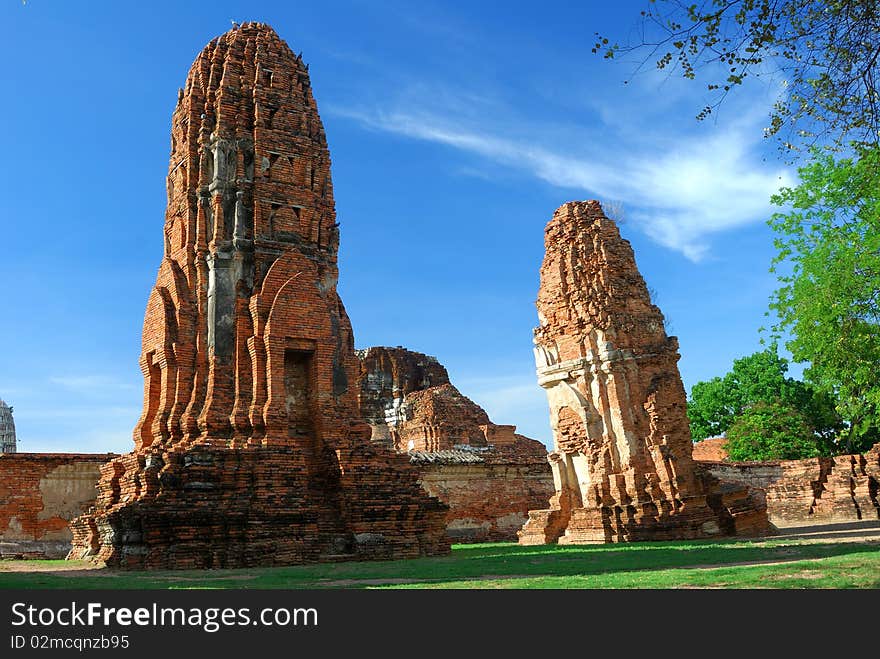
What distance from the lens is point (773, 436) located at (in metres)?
34.3

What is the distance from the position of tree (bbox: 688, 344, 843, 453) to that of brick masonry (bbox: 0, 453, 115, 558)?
2853 centimetres

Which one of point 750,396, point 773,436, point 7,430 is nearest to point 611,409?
point 773,436

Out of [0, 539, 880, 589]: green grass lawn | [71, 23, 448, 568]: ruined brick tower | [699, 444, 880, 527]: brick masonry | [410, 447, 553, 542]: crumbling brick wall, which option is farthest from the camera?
[699, 444, 880, 527]: brick masonry

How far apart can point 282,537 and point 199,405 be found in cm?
298

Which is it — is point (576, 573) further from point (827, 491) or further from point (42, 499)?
point (827, 491)

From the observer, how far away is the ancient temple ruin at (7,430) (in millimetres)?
33781

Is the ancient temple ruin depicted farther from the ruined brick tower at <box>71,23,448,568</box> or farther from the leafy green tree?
the leafy green tree

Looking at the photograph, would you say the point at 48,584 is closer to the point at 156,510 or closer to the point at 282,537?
the point at 156,510

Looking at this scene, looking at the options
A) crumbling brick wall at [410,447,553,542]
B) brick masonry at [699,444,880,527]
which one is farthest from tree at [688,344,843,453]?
crumbling brick wall at [410,447,553,542]

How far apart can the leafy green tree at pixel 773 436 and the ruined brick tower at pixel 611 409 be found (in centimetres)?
1874

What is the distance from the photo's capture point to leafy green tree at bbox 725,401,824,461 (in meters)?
33.9

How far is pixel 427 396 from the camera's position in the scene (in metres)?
30.5

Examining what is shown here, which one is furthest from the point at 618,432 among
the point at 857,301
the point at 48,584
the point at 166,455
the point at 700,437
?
the point at 700,437

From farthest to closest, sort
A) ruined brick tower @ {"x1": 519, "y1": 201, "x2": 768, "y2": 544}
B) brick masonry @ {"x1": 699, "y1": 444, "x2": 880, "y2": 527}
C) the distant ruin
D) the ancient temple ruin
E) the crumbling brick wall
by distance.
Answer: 1. the ancient temple ruin
2. brick masonry @ {"x1": 699, "y1": 444, "x2": 880, "y2": 527}
3. the distant ruin
4. the crumbling brick wall
5. ruined brick tower @ {"x1": 519, "y1": 201, "x2": 768, "y2": 544}
